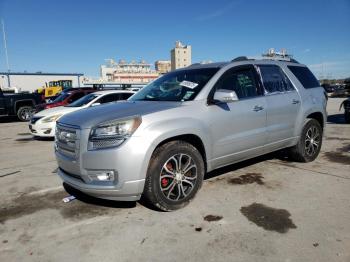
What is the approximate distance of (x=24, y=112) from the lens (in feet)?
52.6

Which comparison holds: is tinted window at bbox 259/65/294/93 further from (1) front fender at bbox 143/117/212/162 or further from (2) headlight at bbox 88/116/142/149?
(2) headlight at bbox 88/116/142/149

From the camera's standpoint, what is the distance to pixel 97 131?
10.9ft

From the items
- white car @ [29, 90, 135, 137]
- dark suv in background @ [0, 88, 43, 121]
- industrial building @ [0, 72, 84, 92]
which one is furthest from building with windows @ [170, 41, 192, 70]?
white car @ [29, 90, 135, 137]

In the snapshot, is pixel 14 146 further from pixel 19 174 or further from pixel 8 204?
pixel 8 204

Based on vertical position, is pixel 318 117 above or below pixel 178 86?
below

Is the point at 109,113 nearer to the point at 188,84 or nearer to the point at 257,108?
the point at 188,84

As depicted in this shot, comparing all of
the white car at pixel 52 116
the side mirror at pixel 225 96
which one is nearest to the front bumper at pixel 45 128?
the white car at pixel 52 116

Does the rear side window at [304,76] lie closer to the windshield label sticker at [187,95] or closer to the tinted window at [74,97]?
the windshield label sticker at [187,95]

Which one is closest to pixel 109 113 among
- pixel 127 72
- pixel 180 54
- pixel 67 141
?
pixel 67 141

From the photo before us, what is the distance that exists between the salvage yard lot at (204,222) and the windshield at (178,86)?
4.57 feet

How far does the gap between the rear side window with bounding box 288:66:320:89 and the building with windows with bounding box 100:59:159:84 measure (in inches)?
3648

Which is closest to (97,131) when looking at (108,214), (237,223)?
(108,214)

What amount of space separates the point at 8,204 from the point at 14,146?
16.8ft

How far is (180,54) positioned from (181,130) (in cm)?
14444
